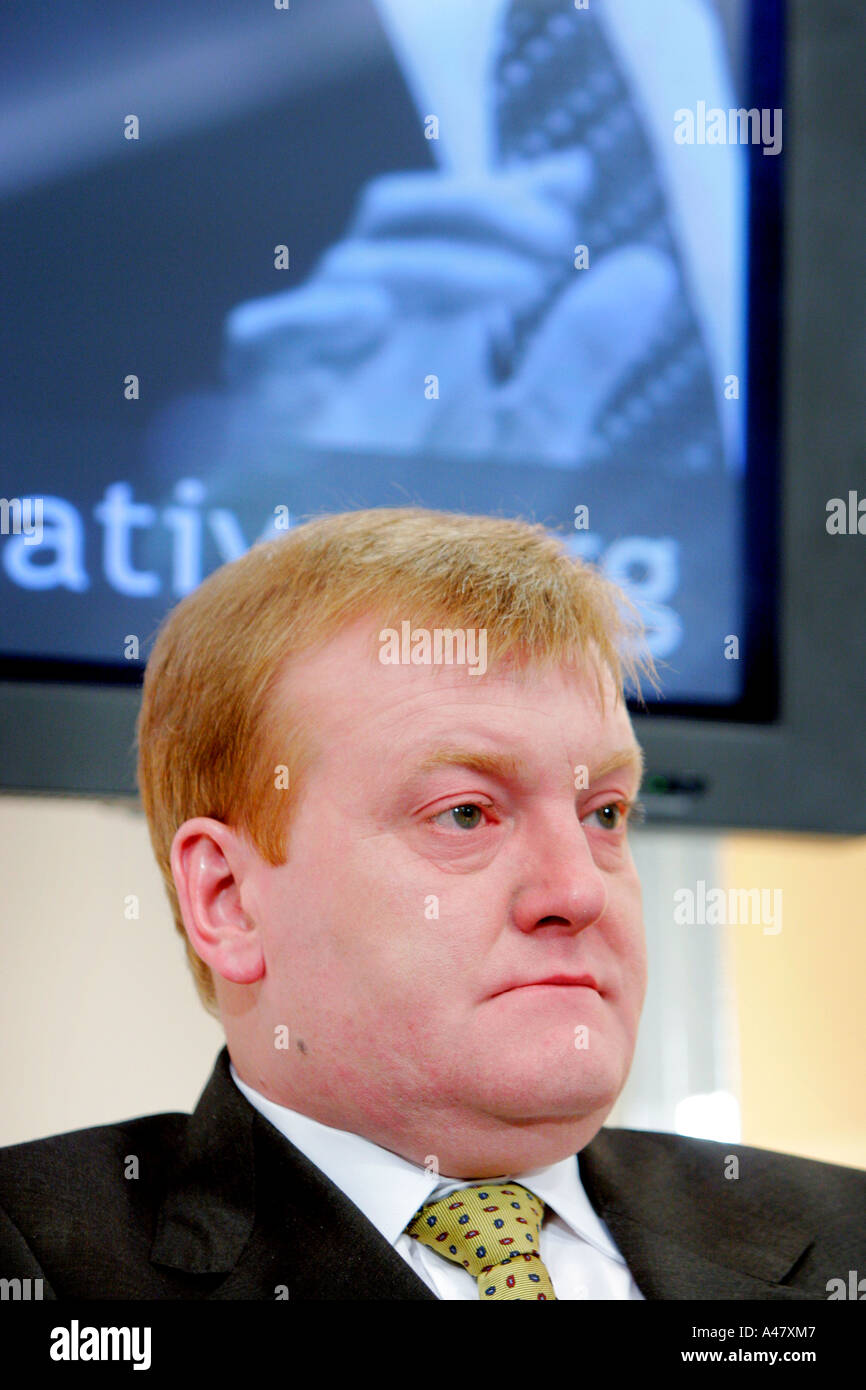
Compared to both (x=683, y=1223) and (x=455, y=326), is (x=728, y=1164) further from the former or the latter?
(x=455, y=326)

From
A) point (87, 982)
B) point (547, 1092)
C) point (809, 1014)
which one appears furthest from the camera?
point (809, 1014)

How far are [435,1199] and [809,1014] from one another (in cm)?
65

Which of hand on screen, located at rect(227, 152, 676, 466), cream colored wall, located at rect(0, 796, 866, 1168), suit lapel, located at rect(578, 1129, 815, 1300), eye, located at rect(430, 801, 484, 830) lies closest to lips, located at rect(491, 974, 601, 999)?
eye, located at rect(430, 801, 484, 830)

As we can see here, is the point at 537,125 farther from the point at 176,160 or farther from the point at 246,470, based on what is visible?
the point at 246,470

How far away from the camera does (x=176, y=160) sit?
1.53m

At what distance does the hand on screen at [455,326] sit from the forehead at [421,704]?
30 cm

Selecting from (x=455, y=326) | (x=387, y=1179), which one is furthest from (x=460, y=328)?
(x=387, y=1179)

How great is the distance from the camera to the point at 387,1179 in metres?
1.27

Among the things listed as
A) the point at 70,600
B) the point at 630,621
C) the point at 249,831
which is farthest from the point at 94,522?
the point at 630,621

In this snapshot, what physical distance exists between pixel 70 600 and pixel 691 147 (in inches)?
29.6

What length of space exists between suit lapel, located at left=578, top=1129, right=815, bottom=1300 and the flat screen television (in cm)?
30

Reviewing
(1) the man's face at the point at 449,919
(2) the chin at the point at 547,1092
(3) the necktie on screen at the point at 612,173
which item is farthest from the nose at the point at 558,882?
(3) the necktie on screen at the point at 612,173

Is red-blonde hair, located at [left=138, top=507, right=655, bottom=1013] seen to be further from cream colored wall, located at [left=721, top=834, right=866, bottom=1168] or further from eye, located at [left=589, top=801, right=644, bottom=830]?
cream colored wall, located at [left=721, top=834, right=866, bottom=1168]
